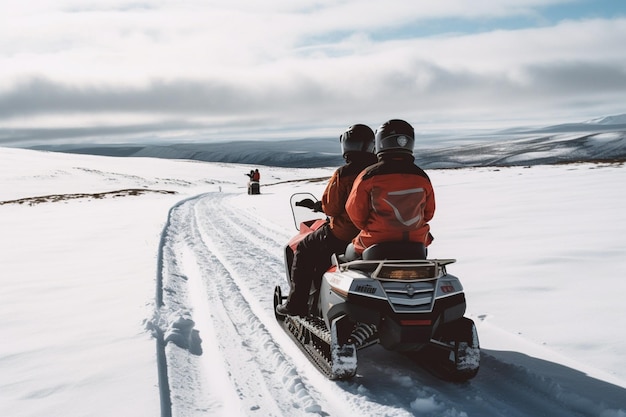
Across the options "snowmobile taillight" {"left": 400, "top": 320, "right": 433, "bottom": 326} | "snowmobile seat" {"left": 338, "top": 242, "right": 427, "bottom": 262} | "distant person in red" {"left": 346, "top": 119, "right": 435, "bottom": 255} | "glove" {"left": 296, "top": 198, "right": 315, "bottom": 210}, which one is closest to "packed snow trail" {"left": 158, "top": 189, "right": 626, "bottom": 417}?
"snowmobile taillight" {"left": 400, "top": 320, "right": 433, "bottom": 326}

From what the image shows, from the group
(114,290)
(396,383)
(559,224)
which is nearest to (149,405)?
(396,383)

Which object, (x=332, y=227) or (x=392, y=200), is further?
(x=332, y=227)

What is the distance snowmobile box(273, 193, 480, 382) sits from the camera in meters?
3.80

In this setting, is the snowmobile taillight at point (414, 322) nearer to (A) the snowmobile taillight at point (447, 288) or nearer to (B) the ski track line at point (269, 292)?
(A) the snowmobile taillight at point (447, 288)

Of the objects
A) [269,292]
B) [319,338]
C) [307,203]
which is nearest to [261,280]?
[269,292]

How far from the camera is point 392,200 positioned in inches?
156

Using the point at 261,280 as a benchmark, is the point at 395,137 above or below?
above

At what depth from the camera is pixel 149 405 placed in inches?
143

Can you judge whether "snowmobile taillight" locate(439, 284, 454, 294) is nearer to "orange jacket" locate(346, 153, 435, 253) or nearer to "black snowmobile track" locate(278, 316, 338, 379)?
"orange jacket" locate(346, 153, 435, 253)

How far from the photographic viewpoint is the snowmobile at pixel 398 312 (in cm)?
380

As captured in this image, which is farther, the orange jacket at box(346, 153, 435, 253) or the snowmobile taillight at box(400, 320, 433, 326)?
the orange jacket at box(346, 153, 435, 253)

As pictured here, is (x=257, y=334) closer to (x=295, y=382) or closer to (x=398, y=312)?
(x=295, y=382)

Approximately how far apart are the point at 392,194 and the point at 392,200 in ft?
0.16

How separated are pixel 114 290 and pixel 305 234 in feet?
11.0
